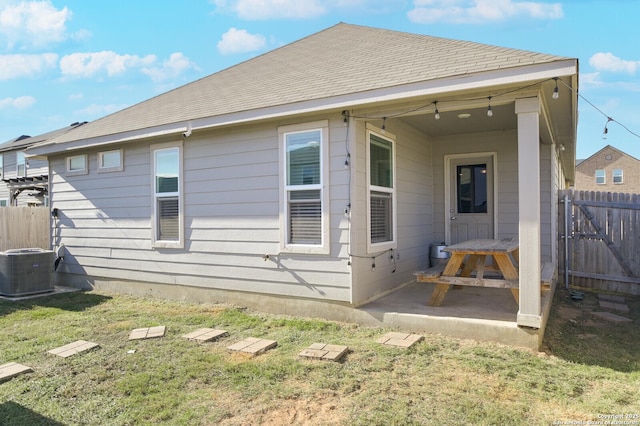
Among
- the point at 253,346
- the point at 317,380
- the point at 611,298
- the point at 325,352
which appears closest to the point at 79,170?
the point at 253,346

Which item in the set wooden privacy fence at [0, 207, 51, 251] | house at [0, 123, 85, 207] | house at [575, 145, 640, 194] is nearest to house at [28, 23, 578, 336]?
wooden privacy fence at [0, 207, 51, 251]

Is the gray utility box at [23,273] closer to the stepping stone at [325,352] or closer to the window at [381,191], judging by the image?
the stepping stone at [325,352]

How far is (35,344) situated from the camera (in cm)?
423

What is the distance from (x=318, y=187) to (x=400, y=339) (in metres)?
2.00

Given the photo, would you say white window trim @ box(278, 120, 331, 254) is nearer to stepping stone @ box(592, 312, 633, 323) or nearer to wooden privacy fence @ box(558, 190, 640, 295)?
stepping stone @ box(592, 312, 633, 323)

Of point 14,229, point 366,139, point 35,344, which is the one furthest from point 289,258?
point 14,229

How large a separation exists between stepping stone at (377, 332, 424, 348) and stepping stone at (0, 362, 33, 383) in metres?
3.13

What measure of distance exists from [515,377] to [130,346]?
353cm

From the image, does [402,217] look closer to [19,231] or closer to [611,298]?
[611,298]

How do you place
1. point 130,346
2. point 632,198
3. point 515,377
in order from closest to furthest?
1. point 515,377
2. point 130,346
3. point 632,198

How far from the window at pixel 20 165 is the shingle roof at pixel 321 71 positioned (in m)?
17.4

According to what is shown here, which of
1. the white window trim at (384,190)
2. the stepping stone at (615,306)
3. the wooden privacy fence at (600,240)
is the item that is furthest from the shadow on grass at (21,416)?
the wooden privacy fence at (600,240)

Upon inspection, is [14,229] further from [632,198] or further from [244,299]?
[632,198]

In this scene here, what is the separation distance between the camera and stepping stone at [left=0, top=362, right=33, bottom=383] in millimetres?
3330
